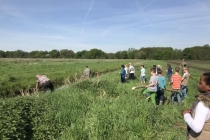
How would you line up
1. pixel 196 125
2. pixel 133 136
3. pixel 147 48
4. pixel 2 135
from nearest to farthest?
pixel 196 125 → pixel 2 135 → pixel 133 136 → pixel 147 48

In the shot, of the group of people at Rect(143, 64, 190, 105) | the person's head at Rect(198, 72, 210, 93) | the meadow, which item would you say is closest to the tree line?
the group of people at Rect(143, 64, 190, 105)

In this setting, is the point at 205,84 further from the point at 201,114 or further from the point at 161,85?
the point at 161,85

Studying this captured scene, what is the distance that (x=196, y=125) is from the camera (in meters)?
2.49

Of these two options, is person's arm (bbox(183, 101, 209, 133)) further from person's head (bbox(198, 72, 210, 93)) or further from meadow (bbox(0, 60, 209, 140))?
meadow (bbox(0, 60, 209, 140))

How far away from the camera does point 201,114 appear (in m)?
2.45

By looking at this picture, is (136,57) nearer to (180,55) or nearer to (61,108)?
(180,55)

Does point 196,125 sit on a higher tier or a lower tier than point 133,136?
higher

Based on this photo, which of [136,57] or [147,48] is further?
[147,48]

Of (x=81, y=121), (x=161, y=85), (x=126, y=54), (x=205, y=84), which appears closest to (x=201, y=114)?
(x=205, y=84)

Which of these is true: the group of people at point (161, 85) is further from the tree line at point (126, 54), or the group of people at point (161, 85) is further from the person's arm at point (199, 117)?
the tree line at point (126, 54)

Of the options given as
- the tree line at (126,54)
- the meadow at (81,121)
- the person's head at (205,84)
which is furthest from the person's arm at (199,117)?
the tree line at (126,54)

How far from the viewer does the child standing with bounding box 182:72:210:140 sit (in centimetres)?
246

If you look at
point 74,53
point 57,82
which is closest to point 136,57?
point 74,53

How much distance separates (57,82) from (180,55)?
12165 centimetres
